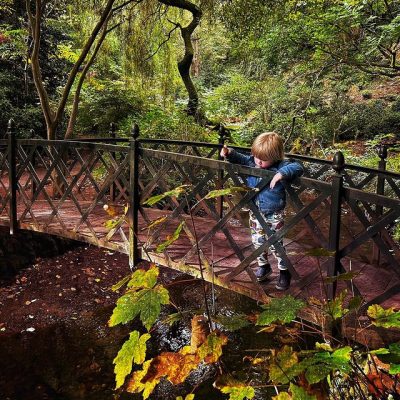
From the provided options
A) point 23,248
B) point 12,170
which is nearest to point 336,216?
point 12,170

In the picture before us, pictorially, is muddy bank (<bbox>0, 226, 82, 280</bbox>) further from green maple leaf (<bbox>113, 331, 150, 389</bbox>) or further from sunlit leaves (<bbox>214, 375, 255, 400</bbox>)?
sunlit leaves (<bbox>214, 375, 255, 400</bbox>)

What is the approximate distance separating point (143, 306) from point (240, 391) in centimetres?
51

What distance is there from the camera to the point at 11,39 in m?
10.4

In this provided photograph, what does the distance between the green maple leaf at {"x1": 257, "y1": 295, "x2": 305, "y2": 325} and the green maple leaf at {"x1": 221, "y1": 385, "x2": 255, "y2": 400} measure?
252mm

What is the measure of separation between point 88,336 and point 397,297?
3.99m

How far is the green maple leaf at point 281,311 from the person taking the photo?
1729 millimetres

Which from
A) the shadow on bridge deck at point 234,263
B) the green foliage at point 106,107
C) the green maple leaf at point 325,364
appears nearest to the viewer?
the green maple leaf at point 325,364

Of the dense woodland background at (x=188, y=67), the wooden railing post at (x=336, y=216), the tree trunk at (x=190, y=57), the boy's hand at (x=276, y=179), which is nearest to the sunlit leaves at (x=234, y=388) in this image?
the wooden railing post at (x=336, y=216)

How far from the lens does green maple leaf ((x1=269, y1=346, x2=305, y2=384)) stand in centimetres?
153

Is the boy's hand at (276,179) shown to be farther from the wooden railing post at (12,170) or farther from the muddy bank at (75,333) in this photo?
the wooden railing post at (12,170)

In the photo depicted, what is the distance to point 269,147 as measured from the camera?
3414 mm

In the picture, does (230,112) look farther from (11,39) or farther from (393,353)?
(393,353)

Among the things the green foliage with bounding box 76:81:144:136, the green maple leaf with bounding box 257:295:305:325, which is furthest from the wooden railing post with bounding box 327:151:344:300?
the green foliage with bounding box 76:81:144:136

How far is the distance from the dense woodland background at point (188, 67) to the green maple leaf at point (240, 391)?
5286 millimetres
